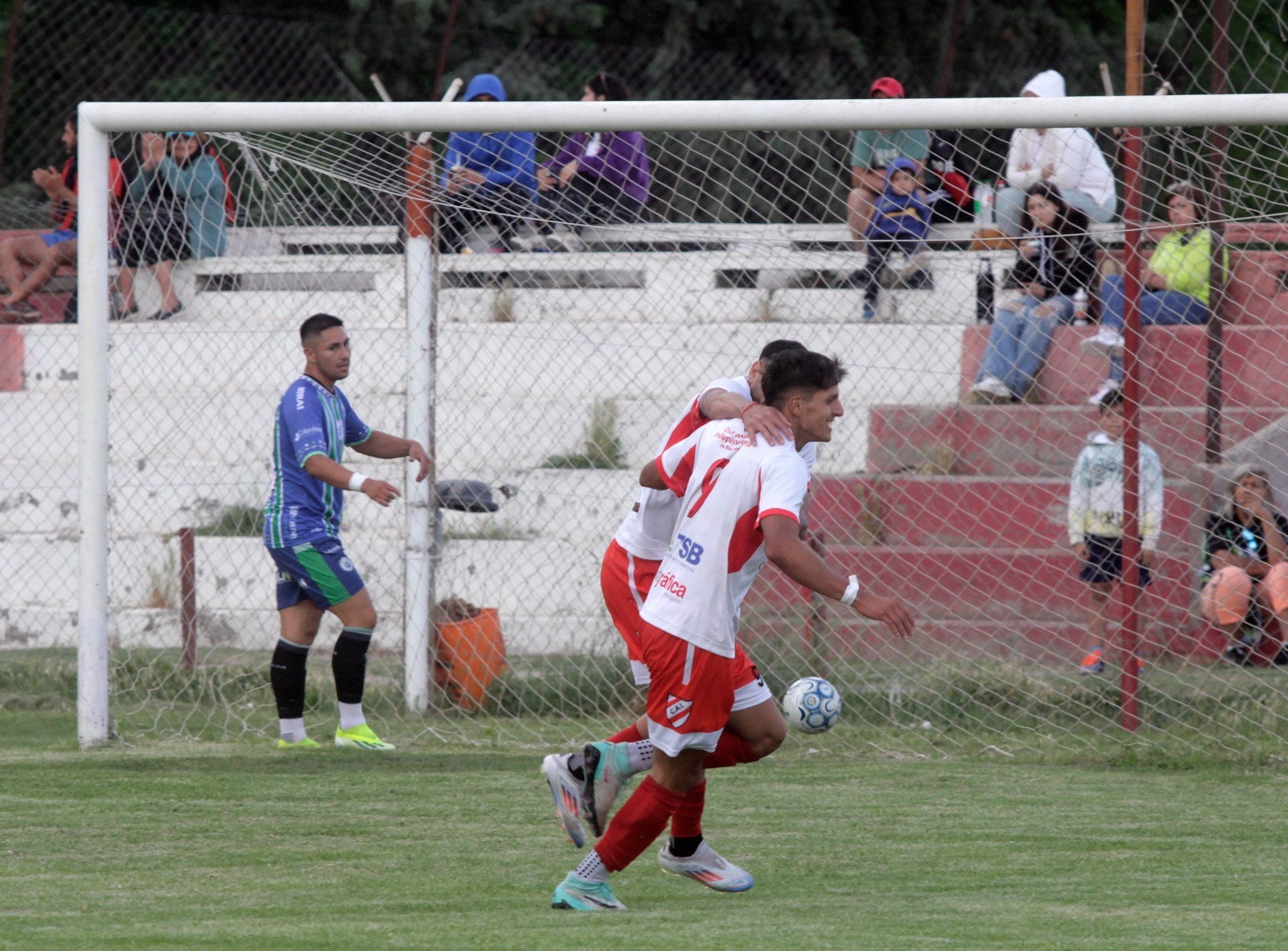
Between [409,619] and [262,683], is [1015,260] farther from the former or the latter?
[262,683]

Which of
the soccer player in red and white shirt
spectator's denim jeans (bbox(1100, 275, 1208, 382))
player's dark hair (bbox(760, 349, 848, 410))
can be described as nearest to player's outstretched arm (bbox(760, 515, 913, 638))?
the soccer player in red and white shirt

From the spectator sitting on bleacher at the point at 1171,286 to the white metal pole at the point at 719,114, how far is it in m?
1.40

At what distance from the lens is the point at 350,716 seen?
7.33 m

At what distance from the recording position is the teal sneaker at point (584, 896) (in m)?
4.27

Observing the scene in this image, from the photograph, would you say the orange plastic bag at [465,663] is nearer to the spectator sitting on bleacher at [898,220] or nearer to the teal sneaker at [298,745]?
the teal sneaker at [298,745]

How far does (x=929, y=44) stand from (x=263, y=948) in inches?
499

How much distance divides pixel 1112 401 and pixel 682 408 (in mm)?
3161

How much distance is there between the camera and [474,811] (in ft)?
19.1

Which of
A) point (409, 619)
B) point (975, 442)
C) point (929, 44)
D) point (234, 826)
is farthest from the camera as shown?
point (929, 44)

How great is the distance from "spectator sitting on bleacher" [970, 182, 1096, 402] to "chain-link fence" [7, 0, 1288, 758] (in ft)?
0.07

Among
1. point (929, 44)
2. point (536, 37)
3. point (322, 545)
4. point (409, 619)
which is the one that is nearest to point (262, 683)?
point (409, 619)

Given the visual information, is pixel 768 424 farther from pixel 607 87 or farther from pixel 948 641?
pixel 607 87

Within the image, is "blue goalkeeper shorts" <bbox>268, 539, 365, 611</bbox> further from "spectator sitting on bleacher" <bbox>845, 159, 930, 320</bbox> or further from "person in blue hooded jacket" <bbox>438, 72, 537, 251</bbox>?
"spectator sitting on bleacher" <bbox>845, 159, 930, 320</bbox>

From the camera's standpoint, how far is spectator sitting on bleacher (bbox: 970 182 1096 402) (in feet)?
27.7
